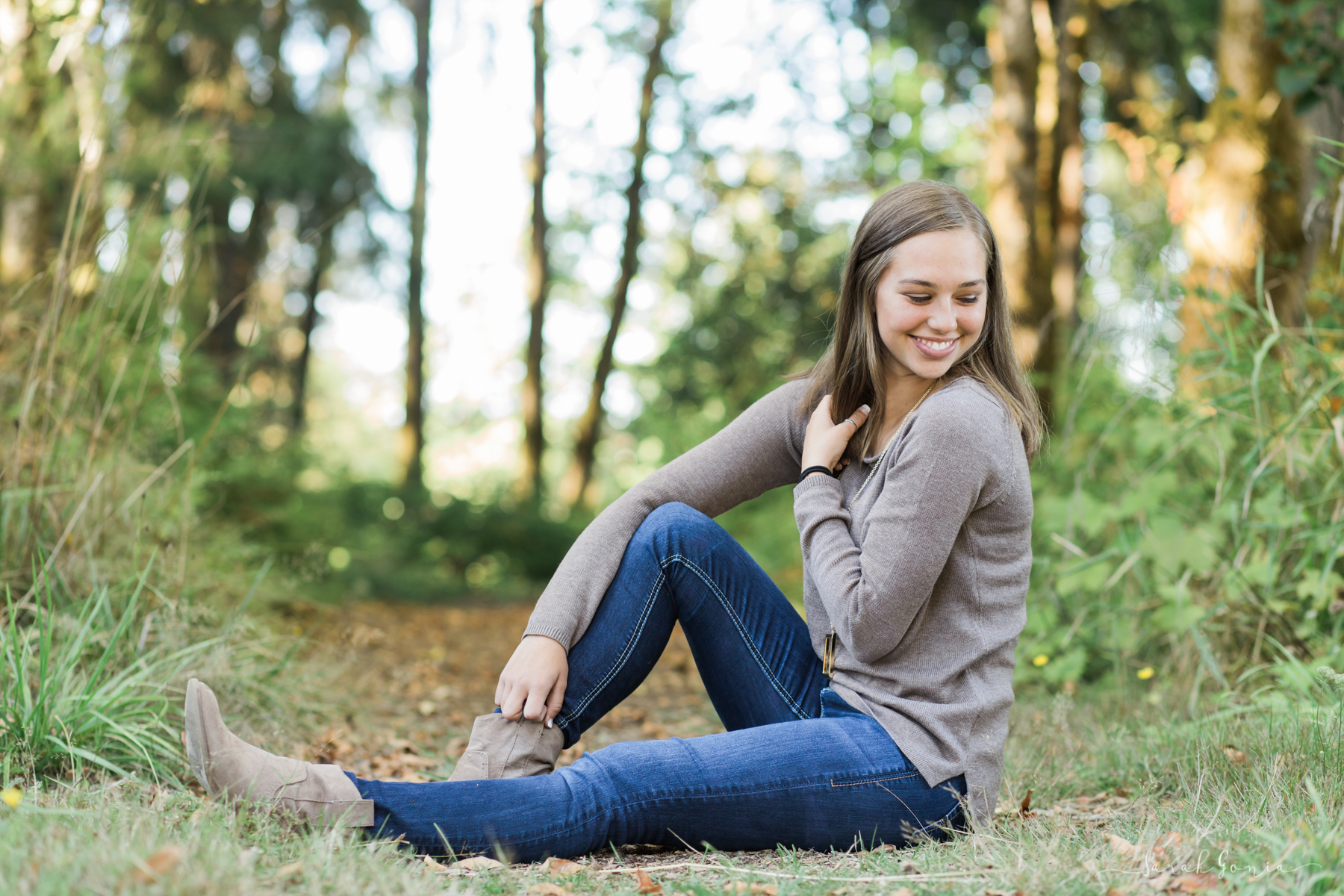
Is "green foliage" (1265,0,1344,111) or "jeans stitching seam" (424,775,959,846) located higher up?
"green foliage" (1265,0,1344,111)

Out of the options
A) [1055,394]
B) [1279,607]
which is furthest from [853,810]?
[1055,394]

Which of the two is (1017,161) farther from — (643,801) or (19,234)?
(19,234)

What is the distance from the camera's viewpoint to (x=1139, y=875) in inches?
56.8

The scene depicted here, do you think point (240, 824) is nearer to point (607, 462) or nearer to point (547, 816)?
point (547, 816)

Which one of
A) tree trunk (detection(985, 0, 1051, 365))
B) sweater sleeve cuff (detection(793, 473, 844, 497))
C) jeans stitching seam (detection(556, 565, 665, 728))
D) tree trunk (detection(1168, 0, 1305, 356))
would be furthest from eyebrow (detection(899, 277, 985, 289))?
tree trunk (detection(985, 0, 1051, 365))

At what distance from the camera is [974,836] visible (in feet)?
5.46

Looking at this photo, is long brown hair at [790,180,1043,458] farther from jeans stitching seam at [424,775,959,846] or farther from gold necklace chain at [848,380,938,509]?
jeans stitching seam at [424,775,959,846]

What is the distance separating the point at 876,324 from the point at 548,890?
1123 mm

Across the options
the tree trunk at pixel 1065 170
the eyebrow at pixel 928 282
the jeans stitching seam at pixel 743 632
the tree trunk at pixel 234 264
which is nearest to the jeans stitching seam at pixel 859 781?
the jeans stitching seam at pixel 743 632

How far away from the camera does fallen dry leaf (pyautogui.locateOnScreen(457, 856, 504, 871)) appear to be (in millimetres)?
1567

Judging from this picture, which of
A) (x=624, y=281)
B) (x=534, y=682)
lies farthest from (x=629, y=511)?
(x=624, y=281)

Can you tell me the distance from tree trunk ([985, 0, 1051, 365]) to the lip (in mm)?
4046

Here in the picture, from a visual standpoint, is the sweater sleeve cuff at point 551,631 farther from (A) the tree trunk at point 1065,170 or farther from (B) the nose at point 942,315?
(A) the tree trunk at point 1065,170

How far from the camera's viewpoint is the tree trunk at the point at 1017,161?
584cm
